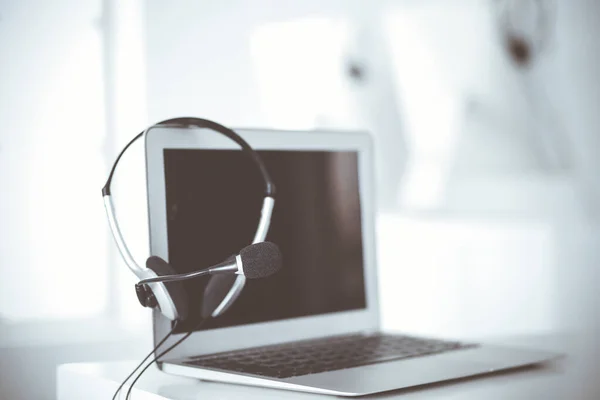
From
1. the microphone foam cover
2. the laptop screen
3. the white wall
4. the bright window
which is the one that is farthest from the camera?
the white wall

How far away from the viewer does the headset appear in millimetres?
705

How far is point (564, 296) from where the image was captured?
2215 mm

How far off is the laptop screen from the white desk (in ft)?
0.31

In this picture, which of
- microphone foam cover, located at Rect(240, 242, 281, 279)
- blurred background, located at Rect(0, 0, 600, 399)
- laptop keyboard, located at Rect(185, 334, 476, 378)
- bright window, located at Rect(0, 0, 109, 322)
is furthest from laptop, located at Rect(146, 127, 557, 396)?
bright window, located at Rect(0, 0, 109, 322)

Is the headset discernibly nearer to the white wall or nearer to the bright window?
the bright window

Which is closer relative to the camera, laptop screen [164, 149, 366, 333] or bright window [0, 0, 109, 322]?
laptop screen [164, 149, 366, 333]

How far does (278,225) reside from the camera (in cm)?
96

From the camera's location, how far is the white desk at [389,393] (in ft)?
2.29

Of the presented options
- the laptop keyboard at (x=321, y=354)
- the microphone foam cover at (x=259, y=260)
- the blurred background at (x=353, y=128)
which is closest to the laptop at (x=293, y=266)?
the laptop keyboard at (x=321, y=354)

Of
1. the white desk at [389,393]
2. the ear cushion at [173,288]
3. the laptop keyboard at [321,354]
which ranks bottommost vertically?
the white desk at [389,393]

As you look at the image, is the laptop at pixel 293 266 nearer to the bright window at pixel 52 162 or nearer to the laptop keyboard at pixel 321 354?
the laptop keyboard at pixel 321 354

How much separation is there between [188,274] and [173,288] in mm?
91

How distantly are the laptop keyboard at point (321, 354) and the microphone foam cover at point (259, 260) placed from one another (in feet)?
0.35

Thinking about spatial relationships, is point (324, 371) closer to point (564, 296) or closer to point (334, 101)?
point (334, 101)
